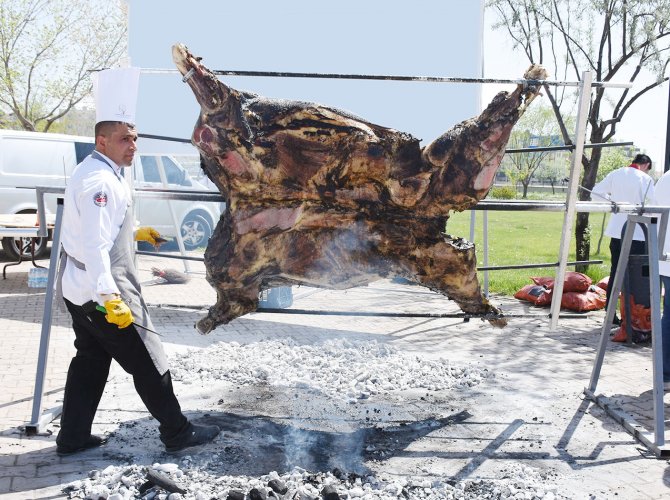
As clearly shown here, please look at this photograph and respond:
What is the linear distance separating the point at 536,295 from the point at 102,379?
21.1 feet

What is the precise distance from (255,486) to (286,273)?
1.26 meters

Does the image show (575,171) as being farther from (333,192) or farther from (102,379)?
(102,379)

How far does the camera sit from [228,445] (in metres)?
3.76

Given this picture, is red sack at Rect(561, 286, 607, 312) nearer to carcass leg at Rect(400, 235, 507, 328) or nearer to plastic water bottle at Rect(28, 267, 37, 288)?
carcass leg at Rect(400, 235, 507, 328)

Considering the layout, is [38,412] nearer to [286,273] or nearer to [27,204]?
[286,273]

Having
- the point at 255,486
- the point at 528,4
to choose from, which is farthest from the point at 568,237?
the point at 528,4

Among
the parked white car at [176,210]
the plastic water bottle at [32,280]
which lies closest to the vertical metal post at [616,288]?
the plastic water bottle at [32,280]

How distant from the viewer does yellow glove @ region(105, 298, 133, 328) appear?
3168 mm

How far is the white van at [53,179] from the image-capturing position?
11.6 metres

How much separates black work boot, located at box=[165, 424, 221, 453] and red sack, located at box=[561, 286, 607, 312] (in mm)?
5486

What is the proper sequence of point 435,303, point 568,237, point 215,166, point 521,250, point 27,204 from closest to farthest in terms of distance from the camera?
point 215,166
point 568,237
point 435,303
point 27,204
point 521,250

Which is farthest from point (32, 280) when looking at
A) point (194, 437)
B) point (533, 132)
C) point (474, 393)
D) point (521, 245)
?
point (533, 132)

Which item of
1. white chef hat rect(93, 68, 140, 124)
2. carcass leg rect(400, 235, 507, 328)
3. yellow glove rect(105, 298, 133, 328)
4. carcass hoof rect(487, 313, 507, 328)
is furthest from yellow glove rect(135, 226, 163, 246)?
carcass hoof rect(487, 313, 507, 328)

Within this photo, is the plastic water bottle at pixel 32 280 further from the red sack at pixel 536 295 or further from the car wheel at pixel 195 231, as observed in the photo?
the red sack at pixel 536 295
